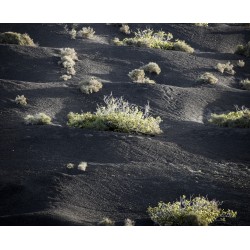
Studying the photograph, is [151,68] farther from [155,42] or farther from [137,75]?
[155,42]

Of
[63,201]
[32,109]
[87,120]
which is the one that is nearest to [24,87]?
[32,109]

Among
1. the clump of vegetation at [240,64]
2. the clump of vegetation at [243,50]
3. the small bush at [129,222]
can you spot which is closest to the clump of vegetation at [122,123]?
the small bush at [129,222]

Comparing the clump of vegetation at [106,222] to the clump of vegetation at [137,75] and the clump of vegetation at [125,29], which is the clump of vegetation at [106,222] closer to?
the clump of vegetation at [137,75]

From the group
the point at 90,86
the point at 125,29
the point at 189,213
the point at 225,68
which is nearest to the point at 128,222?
the point at 189,213

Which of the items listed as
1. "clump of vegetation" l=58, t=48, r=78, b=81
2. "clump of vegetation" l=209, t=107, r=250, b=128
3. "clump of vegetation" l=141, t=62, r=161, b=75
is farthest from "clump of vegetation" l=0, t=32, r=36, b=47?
"clump of vegetation" l=209, t=107, r=250, b=128

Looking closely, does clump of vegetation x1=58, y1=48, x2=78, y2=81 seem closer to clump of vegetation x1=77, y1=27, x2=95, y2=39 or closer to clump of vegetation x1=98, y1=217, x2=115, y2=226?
clump of vegetation x1=77, y1=27, x2=95, y2=39

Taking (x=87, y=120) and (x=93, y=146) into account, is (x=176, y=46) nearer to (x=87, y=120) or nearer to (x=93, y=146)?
(x=87, y=120)
